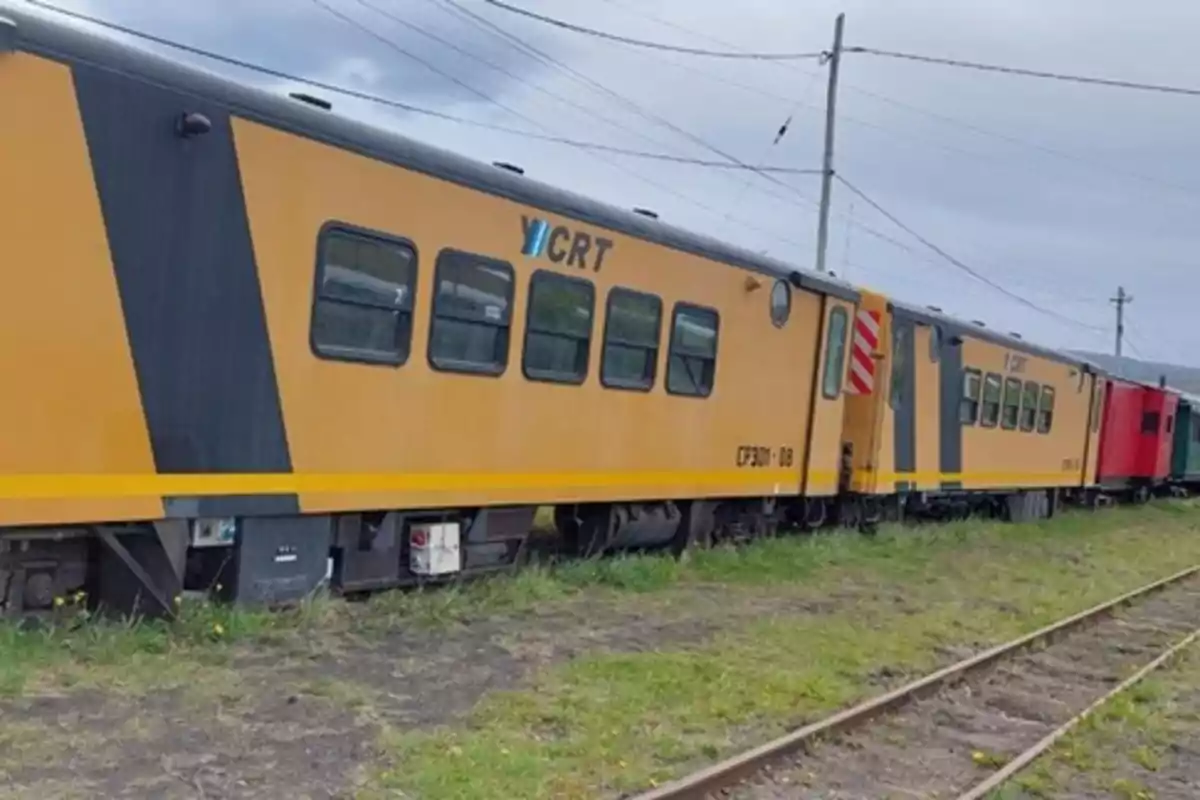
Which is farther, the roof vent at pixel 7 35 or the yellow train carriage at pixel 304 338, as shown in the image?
the yellow train carriage at pixel 304 338

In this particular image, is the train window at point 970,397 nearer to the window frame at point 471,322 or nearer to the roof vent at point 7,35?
the window frame at point 471,322

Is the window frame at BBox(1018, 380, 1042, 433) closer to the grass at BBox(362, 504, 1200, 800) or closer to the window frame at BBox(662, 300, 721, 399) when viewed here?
the grass at BBox(362, 504, 1200, 800)

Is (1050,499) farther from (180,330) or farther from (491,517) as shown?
(180,330)

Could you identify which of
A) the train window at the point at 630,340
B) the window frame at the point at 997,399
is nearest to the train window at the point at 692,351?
the train window at the point at 630,340

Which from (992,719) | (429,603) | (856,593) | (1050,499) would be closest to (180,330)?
(429,603)

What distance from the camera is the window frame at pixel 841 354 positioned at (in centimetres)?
1551

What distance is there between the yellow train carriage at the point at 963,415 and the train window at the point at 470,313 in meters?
7.67

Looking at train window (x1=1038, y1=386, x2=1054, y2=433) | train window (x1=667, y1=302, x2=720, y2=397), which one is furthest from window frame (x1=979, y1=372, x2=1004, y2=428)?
train window (x1=667, y1=302, x2=720, y2=397)

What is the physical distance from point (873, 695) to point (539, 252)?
3.98m

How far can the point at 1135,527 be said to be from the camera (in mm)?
25438

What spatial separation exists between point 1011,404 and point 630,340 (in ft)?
40.3

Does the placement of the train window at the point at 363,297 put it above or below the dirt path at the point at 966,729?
above

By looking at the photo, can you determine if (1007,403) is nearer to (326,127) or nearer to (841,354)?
(841,354)

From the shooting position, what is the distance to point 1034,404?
2348cm
